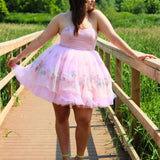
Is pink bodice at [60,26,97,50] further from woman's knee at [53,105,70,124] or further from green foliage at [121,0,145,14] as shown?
green foliage at [121,0,145,14]

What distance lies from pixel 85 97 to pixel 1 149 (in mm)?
1356

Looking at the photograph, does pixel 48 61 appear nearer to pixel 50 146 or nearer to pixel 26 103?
pixel 50 146

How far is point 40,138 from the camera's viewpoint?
324cm

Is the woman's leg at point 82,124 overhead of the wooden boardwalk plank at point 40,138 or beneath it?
overhead

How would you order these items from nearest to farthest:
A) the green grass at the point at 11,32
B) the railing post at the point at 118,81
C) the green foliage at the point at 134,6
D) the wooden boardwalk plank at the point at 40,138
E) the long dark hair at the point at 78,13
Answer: the long dark hair at the point at 78,13 < the wooden boardwalk plank at the point at 40,138 < the railing post at the point at 118,81 < the green grass at the point at 11,32 < the green foliage at the point at 134,6

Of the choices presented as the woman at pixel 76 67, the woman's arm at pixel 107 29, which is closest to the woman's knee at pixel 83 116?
the woman at pixel 76 67

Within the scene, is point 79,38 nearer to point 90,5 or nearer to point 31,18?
point 90,5

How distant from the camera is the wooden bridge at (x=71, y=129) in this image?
2457 millimetres

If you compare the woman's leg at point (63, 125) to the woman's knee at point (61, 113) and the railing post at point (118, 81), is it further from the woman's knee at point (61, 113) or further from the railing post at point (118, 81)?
the railing post at point (118, 81)

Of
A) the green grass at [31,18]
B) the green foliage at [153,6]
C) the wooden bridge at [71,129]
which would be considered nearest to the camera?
the wooden bridge at [71,129]

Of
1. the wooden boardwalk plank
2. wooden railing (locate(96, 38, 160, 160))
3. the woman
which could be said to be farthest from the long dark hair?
the wooden boardwalk plank

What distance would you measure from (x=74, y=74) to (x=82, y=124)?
1.34 ft

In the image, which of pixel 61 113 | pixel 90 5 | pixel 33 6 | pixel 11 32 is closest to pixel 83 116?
pixel 61 113

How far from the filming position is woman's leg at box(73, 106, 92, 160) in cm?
214
